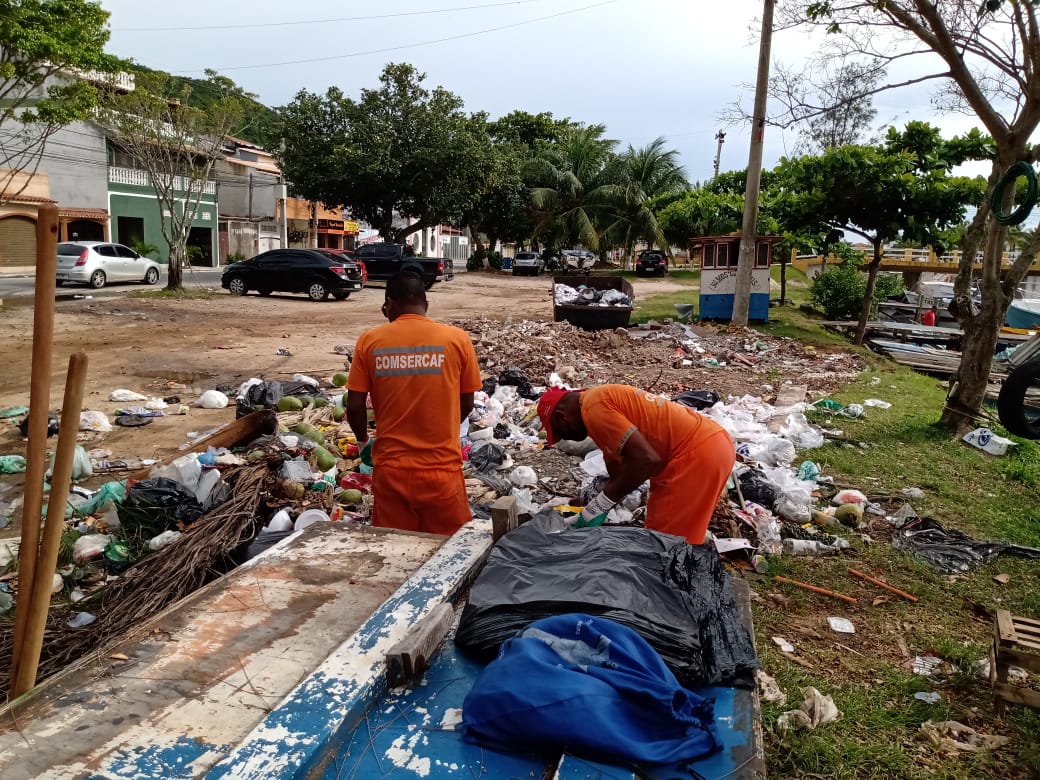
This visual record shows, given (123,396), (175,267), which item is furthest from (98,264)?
(123,396)

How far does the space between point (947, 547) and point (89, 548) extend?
5.31m

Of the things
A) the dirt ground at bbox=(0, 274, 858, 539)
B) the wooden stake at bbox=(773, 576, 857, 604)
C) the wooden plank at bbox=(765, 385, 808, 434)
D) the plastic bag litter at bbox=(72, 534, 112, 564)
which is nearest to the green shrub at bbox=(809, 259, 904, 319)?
the dirt ground at bbox=(0, 274, 858, 539)

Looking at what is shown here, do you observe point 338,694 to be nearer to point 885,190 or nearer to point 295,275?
point 885,190

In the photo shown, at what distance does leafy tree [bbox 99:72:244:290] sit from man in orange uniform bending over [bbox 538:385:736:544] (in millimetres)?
18149

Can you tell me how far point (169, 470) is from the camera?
489 cm

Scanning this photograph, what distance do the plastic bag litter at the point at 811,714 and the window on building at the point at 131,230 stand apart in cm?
3576

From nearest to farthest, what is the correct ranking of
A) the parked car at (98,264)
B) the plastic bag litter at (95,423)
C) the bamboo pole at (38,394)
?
the bamboo pole at (38,394)
the plastic bag litter at (95,423)
the parked car at (98,264)

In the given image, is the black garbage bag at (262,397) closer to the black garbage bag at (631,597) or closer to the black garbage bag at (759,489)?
the black garbage bag at (759,489)

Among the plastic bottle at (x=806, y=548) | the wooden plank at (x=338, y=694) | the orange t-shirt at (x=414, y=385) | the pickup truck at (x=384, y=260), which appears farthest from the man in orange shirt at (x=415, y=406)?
the pickup truck at (x=384, y=260)

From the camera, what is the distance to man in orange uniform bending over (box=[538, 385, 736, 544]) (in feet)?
11.0

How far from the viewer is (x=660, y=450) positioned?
11.4 ft

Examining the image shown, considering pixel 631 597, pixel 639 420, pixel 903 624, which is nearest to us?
pixel 631 597

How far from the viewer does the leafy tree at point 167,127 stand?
18922 millimetres

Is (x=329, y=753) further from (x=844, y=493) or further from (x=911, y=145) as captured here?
(x=911, y=145)
